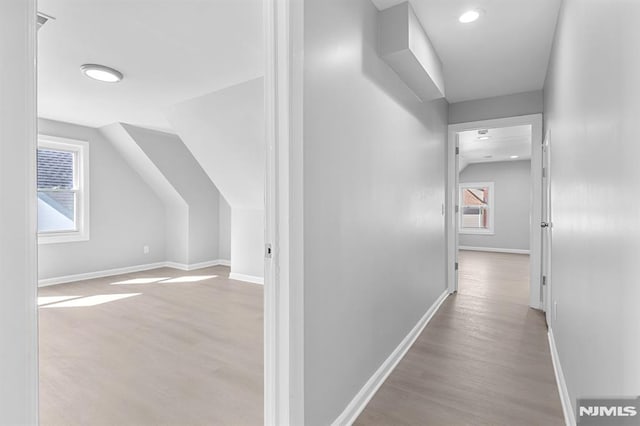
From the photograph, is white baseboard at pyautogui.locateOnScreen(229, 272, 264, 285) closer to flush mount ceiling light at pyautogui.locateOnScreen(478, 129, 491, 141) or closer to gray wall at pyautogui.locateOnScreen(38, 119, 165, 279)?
gray wall at pyautogui.locateOnScreen(38, 119, 165, 279)

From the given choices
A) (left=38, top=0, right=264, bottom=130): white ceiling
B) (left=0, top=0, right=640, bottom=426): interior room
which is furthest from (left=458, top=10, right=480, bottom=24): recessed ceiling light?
(left=38, top=0, right=264, bottom=130): white ceiling

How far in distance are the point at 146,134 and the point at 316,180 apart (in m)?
4.80

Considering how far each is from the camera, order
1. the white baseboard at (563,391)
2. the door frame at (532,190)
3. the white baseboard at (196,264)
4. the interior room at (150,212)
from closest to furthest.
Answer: the white baseboard at (563,391) → the interior room at (150,212) → the door frame at (532,190) → the white baseboard at (196,264)

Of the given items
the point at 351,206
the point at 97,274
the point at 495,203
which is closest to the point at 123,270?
the point at 97,274

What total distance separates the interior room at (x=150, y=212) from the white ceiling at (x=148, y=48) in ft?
0.05

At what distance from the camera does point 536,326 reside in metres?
3.12

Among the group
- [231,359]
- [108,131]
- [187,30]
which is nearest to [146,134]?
[108,131]

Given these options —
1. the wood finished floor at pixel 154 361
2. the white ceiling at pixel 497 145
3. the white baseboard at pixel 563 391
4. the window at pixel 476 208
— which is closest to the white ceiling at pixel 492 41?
the white ceiling at pixel 497 145

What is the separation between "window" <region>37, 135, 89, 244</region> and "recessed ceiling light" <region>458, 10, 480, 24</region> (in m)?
5.37

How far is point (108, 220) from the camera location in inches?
211

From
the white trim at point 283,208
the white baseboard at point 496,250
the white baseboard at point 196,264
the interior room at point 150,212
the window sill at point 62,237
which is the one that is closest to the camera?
the white trim at point 283,208

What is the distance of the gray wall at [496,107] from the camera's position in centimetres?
371

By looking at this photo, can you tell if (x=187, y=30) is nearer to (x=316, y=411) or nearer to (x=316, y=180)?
(x=316, y=180)

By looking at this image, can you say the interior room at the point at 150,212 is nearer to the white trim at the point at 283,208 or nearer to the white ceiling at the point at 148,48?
the white ceiling at the point at 148,48
